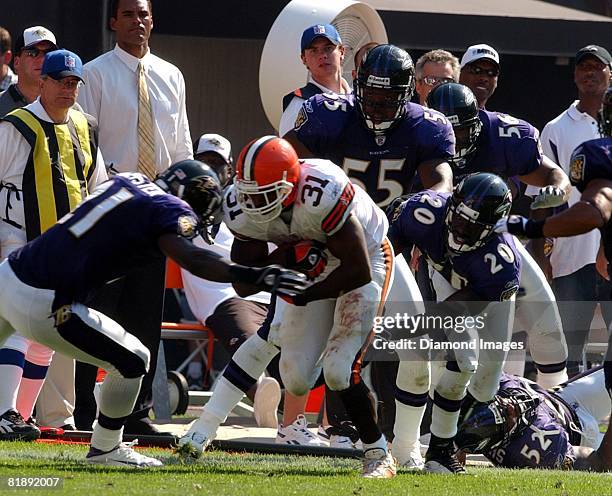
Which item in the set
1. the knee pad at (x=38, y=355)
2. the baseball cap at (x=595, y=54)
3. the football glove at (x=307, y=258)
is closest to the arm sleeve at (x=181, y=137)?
the knee pad at (x=38, y=355)

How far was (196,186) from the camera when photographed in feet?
19.9

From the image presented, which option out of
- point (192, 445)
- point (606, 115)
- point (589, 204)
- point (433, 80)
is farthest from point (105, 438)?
point (433, 80)

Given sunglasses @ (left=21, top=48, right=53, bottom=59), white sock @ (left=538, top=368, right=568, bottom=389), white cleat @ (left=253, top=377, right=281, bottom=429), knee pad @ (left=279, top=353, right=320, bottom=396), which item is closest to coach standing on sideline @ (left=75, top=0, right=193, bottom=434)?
sunglasses @ (left=21, top=48, right=53, bottom=59)

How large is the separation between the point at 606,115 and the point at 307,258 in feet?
4.98

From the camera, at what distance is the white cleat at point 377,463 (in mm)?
6109

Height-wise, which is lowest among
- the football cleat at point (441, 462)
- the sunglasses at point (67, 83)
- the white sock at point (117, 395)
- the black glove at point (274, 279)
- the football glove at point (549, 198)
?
the football cleat at point (441, 462)

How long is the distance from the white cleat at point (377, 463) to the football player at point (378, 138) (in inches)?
62.0

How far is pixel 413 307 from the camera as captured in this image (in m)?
6.95

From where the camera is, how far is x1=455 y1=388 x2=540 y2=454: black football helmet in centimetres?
695

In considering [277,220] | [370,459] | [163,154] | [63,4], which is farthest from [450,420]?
[63,4]

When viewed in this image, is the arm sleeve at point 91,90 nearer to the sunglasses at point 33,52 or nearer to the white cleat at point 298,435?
the sunglasses at point 33,52

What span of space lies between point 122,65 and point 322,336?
86.2 inches

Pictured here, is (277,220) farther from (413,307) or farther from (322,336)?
(413,307)

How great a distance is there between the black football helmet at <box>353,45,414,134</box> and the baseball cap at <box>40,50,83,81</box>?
1.41 metres
